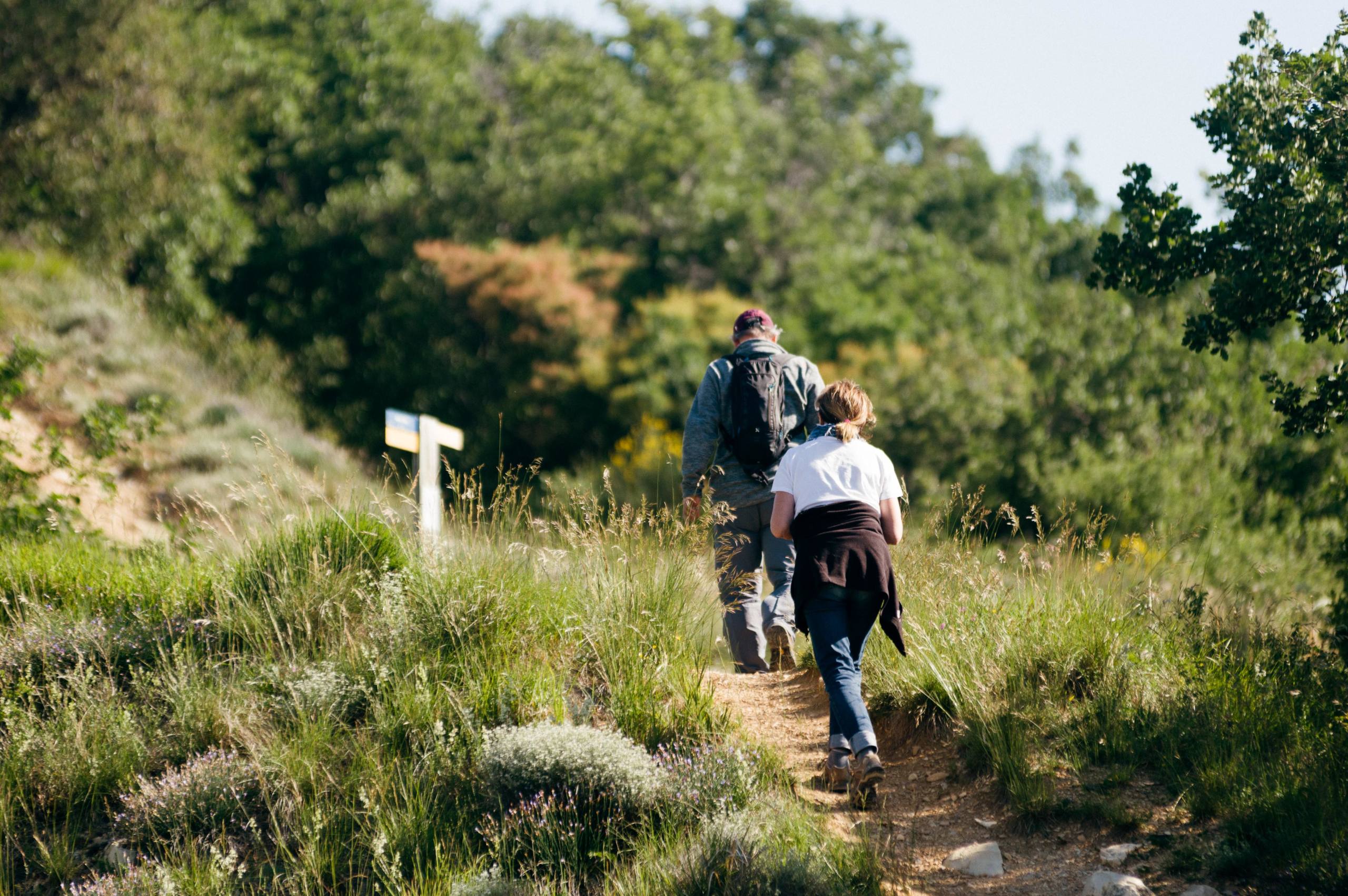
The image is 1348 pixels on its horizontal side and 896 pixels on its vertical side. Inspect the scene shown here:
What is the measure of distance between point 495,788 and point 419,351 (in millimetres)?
16817

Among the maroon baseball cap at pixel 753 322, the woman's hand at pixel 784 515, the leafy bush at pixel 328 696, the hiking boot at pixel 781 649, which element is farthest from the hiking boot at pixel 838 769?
the maroon baseball cap at pixel 753 322

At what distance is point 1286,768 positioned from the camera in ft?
14.5

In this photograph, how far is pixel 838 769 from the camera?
4641 mm

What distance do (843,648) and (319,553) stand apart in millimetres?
2786

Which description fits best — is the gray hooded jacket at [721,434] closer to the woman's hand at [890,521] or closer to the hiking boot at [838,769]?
the woman's hand at [890,521]

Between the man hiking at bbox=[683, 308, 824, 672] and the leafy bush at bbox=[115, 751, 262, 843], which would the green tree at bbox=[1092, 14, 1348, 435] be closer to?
the man hiking at bbox=[683, 308, 824, 672]

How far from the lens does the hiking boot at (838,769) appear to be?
4637 mm

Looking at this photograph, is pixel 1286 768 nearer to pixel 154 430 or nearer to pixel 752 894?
pixel 752 894

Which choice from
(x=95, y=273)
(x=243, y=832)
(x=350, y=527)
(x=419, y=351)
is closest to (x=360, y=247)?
(x=419, y=351)

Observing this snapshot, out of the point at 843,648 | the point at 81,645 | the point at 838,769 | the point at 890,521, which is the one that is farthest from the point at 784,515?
the point at 81,645

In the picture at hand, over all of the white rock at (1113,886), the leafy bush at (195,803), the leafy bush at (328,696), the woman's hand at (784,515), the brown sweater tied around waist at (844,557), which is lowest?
the white rock at (1113,886)

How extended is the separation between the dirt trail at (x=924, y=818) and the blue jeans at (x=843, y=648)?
1.03ft

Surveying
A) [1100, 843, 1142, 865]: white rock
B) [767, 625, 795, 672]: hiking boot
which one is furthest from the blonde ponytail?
[1100, 843, 1142, 865]: white rock

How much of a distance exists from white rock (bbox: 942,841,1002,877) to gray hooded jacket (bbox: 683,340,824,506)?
7.59 ft
